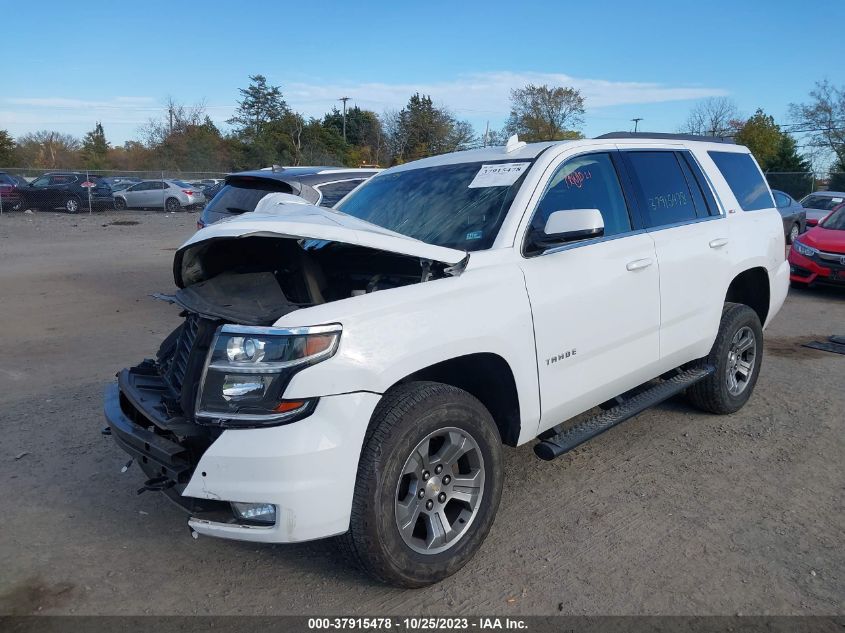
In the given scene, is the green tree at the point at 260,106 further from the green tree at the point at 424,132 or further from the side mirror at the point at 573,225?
the side mirror at the point at 573,225

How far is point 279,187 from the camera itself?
25.6ft

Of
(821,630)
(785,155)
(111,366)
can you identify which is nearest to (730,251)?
(821,630)

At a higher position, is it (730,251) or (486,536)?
(730,251)

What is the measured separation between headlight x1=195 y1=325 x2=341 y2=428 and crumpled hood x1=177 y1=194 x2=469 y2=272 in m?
0.41

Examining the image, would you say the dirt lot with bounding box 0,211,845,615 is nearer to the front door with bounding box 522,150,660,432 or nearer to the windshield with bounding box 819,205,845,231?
the front door with bounding box 522,150,660,432

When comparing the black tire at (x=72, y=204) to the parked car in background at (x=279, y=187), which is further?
the black tire at (x=72, y=204)

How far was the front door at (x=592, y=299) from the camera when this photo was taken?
3.52m

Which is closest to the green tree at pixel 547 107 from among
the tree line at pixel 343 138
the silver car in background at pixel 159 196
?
the tree line at pixel 343 138

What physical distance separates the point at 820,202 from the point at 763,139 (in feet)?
87.6

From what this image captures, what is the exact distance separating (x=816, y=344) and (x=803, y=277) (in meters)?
3.89

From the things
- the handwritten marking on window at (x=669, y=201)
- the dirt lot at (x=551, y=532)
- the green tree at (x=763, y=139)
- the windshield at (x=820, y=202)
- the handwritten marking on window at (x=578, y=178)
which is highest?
the green tree at (x=763, y=139)

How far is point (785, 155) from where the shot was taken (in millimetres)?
41062

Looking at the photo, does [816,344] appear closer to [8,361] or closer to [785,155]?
[8,361]

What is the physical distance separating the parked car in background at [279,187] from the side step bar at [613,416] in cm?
440
